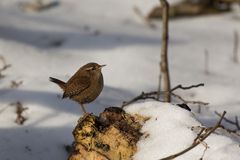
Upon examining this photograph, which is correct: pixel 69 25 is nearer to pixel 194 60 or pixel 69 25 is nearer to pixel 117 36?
pixel 117 36

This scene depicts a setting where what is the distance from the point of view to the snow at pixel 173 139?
3.43m

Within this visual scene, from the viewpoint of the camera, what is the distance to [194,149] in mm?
3471

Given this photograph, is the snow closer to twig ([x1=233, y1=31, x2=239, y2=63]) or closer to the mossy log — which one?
the mossy log

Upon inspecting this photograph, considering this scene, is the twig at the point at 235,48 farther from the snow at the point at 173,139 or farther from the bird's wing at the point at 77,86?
the snow at the point at 173,139

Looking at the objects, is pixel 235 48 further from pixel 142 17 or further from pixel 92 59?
pixel 92 59

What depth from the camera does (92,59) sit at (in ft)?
24.2

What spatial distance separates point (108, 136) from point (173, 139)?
0.47 meters

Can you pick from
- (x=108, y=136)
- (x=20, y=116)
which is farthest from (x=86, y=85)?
(x=20, y=116)

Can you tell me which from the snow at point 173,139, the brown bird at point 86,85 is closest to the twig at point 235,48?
the brown bird at point 86,85

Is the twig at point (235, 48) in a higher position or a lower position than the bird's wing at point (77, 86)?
lower

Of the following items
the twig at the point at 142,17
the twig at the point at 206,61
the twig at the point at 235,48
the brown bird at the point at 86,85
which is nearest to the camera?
the brown bird at the point at 86,85

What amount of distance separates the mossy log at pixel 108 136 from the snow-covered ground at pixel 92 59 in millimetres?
404

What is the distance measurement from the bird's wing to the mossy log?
44 cm

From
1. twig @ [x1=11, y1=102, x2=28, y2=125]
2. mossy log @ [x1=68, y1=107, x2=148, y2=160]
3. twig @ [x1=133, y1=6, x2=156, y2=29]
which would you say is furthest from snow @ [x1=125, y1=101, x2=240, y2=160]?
twig @ [x1=133, y1=6, x2=156, y2=29]
